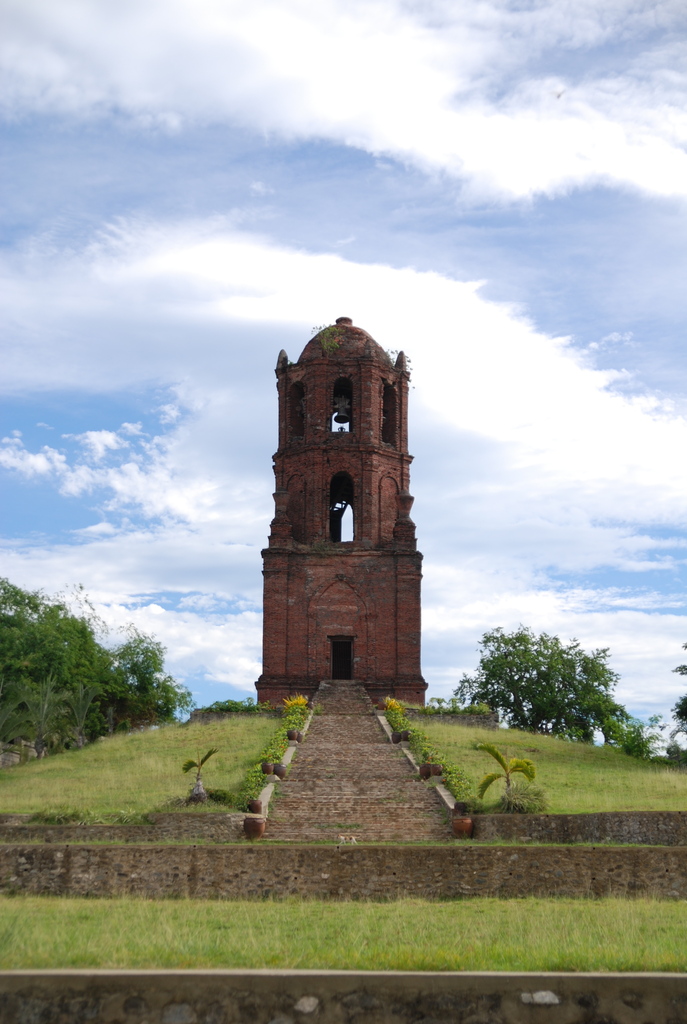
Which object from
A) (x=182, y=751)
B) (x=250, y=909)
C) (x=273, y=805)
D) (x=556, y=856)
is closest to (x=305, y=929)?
(x=250, y=909)

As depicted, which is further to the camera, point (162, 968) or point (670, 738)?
point (670, 738)

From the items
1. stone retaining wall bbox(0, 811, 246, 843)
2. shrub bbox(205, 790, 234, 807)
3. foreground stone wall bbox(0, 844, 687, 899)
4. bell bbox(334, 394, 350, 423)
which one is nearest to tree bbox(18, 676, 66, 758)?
shrub bbox(205, 790, 234, 807)

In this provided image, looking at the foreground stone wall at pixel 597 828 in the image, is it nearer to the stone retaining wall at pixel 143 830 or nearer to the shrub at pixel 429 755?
the shrub at pixel 429 755

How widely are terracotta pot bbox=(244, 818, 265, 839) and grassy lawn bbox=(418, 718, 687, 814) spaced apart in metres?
4.56

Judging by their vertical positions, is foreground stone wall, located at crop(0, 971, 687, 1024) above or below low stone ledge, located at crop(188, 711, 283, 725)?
below

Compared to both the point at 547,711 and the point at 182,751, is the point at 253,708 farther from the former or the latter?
the point at 547,711

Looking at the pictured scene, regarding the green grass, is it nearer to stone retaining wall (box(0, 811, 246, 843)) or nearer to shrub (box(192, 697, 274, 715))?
stone retaining wall (box(0, 811, 246, 843))

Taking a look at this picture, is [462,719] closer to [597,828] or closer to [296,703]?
[296,703]

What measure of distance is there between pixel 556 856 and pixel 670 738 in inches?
854

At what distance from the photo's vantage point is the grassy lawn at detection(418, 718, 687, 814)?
21.4 metres

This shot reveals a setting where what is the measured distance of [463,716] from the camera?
3575cm

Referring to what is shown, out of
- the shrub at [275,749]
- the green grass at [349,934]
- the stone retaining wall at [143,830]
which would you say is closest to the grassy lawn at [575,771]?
the shrub at [275,749]

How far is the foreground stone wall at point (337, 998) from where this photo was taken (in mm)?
5637

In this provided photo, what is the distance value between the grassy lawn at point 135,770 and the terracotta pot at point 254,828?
4.26 feet
